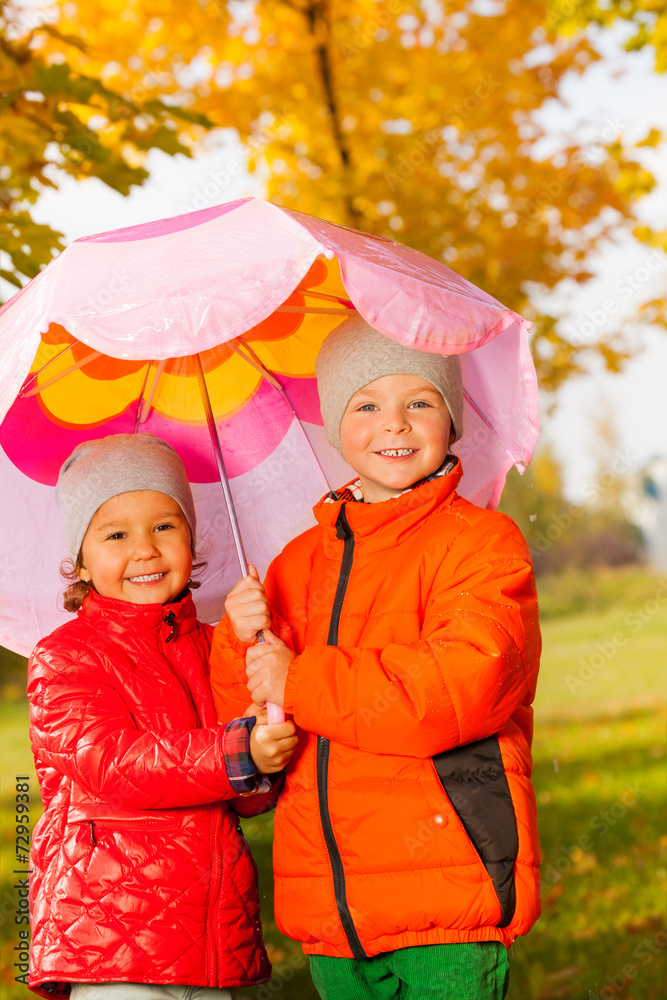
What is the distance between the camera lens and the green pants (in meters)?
2.02

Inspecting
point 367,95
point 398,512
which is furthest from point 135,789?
point 367,95

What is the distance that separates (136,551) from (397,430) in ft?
2.46

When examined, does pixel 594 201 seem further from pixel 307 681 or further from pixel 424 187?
pixel 307 681

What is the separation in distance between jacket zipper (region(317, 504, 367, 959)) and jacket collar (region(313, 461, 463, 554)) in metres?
0.03

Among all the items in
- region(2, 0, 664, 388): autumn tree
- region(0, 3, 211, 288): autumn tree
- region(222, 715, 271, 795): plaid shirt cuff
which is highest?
region(2, 0, 664, 388): autumn tree

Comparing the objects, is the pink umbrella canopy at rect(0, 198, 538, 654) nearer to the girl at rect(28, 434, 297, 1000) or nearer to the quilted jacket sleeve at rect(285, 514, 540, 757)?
the girl at rect(28, 434, 297, 1000)

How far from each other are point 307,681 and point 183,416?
3.63 ft

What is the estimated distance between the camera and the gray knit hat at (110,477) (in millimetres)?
2461

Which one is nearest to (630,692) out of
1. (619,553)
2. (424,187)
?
(424,187)

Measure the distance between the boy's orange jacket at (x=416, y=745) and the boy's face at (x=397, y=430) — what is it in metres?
0.07

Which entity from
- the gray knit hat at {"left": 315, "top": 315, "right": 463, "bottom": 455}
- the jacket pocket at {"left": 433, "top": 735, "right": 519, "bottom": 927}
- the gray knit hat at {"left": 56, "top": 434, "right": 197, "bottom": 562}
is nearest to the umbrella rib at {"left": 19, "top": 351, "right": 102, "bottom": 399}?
the gray knit hat at {"left": 56, "top": 434, "right": 197, "bottom": 562}

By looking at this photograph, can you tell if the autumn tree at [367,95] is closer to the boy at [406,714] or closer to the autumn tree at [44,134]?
the autumn tree at [44,134]

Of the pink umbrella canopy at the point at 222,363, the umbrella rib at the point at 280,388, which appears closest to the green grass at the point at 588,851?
the pink umbrella canopy at the point at 222,363

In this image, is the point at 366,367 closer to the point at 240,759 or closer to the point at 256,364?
the point at 256,364
